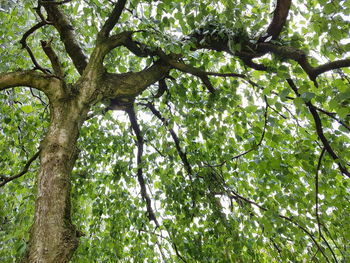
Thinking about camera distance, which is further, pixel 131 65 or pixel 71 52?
pixel 131 65

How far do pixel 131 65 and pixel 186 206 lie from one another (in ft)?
5.97

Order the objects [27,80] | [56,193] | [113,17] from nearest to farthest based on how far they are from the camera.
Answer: [56,193] < [27,80] < [113,17]

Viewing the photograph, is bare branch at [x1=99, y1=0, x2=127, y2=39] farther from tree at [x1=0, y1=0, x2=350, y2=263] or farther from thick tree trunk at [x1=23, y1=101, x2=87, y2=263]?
thick tree trunk at [x1=23, y1=101, x2=87, y2=263]

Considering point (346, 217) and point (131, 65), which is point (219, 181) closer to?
point (346, 217)

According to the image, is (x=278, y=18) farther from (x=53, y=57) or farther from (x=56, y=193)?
(x=56, y=193)

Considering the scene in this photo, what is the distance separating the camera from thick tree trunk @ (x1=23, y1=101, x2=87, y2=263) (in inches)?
45.4

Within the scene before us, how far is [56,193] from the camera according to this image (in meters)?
1.32

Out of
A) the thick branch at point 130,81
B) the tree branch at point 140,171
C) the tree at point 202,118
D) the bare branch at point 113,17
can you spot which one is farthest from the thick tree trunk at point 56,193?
the tree branch at point 140,171

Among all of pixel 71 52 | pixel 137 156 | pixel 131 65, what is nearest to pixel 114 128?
pixel 137 156

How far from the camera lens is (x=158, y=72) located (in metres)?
2.37

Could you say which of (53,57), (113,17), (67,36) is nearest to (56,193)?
(53,57)

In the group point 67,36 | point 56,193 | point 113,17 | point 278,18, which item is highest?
point 67,36

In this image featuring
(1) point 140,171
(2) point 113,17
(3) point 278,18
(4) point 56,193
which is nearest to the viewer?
(4) point 56,193

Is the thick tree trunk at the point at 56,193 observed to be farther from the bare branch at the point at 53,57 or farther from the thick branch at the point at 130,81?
the thick branch at the point at 130,81
